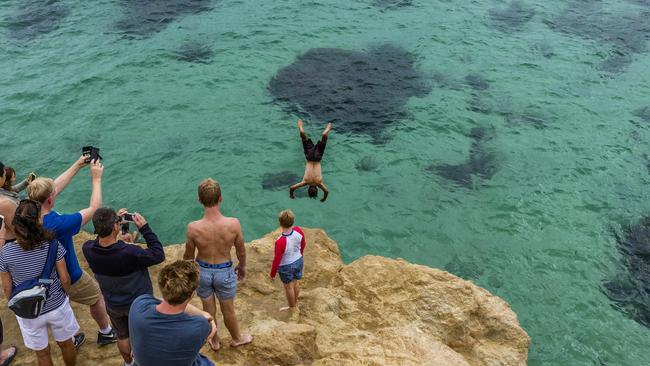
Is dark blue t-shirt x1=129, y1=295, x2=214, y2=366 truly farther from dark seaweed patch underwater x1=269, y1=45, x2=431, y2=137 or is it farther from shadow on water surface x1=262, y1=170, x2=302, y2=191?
dark seaweed patch underwater x1=269, y1=45, x2=431, y2=137

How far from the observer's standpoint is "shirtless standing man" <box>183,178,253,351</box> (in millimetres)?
5496

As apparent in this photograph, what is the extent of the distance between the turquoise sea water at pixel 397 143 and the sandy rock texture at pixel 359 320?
91.9 inches

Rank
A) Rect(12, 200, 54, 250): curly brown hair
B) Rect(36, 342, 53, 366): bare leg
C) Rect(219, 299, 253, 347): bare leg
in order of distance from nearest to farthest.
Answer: Rect(12, 200, 54, 250): curly brown hair → Rect(36, 342, 53, 366): bare leg → Rect(219, 299, 253, 347): bare leg

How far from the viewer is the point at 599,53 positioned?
21359 millimetres

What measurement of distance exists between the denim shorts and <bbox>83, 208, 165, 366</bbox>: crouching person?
2.24 meters

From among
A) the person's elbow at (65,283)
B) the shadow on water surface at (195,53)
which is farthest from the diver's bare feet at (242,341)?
the shadow on water surface at (195,53)

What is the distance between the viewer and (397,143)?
15430 mm

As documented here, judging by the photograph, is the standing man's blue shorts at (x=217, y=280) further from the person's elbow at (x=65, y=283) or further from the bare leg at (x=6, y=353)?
the bare leg at (x=6, y=353)

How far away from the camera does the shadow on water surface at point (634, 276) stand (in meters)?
10.5

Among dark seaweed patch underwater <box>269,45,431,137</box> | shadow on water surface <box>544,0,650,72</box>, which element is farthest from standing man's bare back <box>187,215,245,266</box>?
shadow on water surface <box>544,0,650,72</box>

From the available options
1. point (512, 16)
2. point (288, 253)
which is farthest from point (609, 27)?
point (288, 253)

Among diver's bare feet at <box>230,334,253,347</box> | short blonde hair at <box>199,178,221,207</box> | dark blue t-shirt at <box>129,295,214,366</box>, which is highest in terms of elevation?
short blonde hair at <box>199,178,221,207</box>

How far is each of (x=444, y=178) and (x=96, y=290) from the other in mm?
10500

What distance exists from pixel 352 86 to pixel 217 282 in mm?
13457
